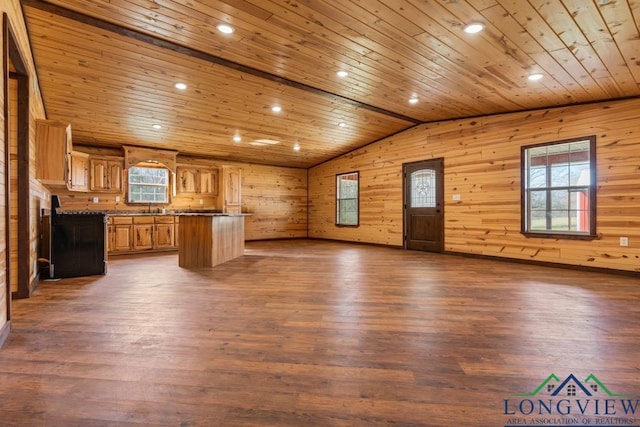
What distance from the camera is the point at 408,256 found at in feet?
22.1

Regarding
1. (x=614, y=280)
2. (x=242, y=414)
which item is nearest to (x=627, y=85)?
(x=614, y=280)

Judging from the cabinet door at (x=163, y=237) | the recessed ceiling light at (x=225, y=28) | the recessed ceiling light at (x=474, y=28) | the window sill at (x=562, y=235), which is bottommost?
the cabinet door at (x=163, y=237)

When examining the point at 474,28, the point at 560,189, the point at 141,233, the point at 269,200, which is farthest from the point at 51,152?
the point at 560,189

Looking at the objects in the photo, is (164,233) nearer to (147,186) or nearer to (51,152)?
(147,186)

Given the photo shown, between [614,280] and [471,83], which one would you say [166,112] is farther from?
[614,280]

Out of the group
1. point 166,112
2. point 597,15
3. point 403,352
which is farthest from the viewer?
point 166,112

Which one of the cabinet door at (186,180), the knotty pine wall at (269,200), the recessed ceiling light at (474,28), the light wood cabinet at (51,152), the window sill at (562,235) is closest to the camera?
the recessed ceiling light at (474,28)

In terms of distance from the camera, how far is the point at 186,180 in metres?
8.54

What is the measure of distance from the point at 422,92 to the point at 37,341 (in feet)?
17.7


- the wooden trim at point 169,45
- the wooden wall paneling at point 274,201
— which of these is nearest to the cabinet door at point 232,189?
the wooden wall paneling at point 274,201

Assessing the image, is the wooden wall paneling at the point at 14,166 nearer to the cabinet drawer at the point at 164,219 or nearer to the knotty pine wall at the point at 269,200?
the cabinet drawer at the point at 164,219

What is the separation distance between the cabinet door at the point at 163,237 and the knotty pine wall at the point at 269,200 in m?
0.87

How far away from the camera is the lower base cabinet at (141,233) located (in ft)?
23.5

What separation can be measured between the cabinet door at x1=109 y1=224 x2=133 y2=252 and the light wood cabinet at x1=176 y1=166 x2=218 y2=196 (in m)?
1.58
